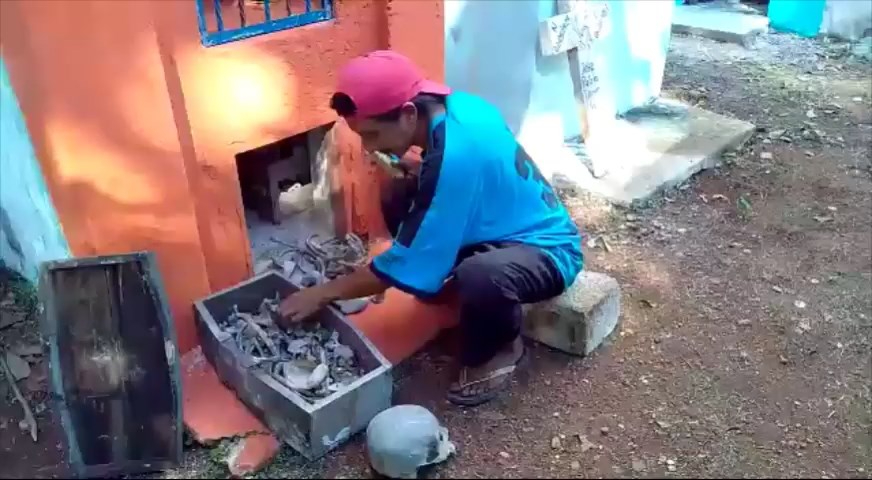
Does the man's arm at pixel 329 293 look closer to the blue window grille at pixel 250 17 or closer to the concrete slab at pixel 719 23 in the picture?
the blue window grille at pixel 250 17

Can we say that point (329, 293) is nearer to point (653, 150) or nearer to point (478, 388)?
point (478, 388)

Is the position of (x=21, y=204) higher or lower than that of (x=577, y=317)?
higher

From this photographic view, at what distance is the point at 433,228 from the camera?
2.25 metres

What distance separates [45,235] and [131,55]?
77 centimetres

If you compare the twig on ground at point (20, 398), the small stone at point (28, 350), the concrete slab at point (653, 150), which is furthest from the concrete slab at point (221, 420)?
the concrete slab at point (653, 150)

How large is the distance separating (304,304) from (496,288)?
0.58 m

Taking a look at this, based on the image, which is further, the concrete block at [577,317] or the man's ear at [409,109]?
the concrete block at [577,317]

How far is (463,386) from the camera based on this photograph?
2521 millimetres

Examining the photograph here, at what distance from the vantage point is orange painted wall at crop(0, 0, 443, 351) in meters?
2.06

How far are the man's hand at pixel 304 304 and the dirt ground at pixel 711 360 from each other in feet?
1.29

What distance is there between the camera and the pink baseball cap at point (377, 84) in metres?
2.15

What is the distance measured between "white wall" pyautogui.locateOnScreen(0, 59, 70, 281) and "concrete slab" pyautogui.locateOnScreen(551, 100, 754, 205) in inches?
91.4

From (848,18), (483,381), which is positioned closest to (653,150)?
(483,381)

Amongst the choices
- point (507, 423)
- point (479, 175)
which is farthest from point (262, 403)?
point (479, 175)
